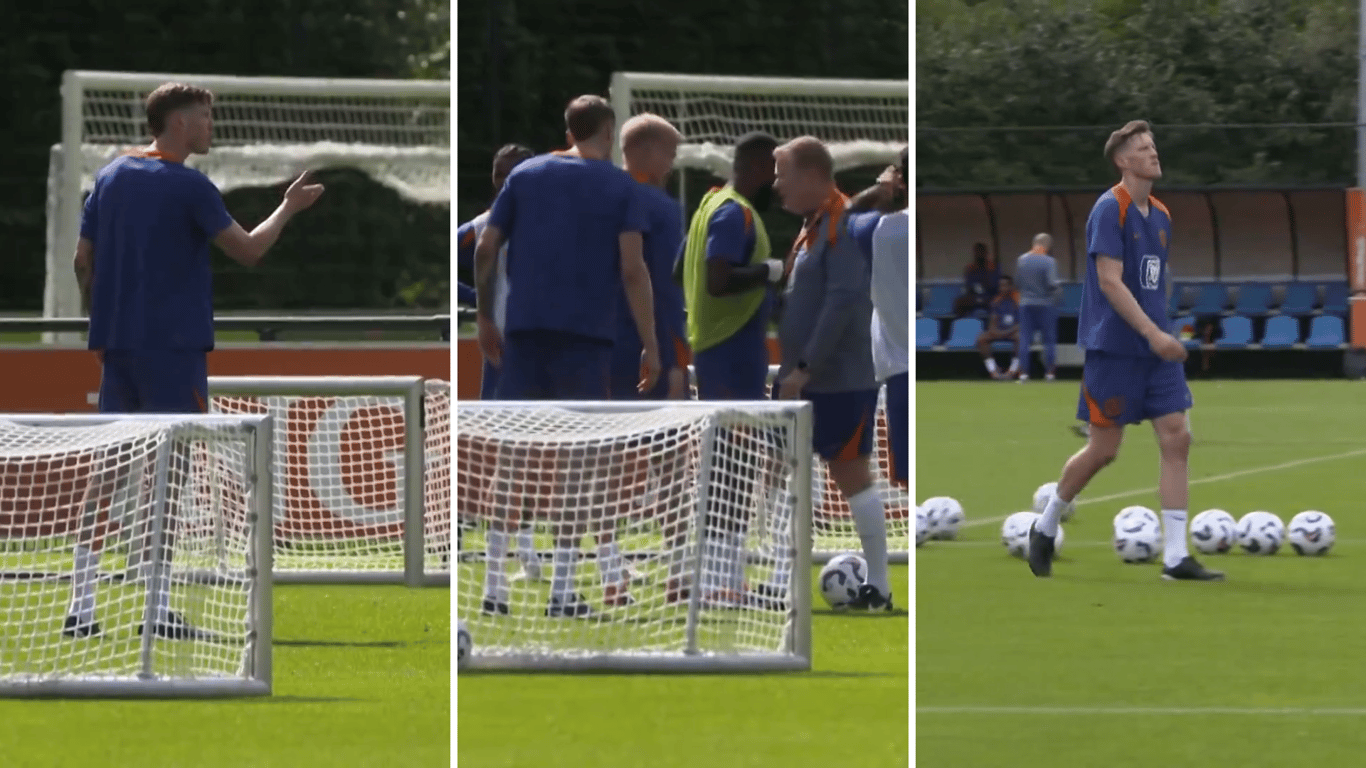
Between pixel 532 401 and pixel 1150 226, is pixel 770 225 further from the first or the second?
pixel 1150 226

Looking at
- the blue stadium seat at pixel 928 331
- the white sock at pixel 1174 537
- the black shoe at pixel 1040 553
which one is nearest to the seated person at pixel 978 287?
the blue stadium seat at pixel 928 331

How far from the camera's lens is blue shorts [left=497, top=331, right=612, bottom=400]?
482 cm

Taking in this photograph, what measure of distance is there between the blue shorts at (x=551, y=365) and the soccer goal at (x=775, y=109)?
0.37 meters

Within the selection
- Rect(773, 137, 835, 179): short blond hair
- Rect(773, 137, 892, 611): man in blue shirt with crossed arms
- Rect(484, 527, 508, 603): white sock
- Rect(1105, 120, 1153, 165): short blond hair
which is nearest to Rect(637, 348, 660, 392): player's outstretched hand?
Rect(773, 137, 892, 611): man in blue shirt with crossed arms

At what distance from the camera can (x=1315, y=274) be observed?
26781mm

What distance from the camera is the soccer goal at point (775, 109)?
433 cm

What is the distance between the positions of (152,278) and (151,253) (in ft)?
0.23

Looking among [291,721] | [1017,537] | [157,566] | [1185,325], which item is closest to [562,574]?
[291,721]

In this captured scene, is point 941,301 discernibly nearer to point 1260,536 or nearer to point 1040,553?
point 1260,536

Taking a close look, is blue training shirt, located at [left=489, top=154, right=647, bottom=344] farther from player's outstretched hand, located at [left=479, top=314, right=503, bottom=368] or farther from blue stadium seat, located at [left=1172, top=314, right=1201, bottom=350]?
blue stadium seat, located at [left=1172, top=314, right=1201, bottom=350]

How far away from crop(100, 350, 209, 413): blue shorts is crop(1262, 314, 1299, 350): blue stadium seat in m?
20.6

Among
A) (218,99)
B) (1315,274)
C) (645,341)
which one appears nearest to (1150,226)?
(645,341)

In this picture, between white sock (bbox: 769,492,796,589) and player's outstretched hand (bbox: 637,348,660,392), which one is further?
white sock (bbox: 769,492,796,589)

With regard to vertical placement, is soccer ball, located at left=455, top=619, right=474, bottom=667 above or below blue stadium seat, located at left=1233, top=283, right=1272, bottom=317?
below
